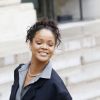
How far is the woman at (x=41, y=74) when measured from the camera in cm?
284

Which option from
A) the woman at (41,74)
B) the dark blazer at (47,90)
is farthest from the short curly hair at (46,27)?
the dark blazer at (47,90)

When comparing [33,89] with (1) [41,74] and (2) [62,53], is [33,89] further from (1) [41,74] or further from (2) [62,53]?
(2) [62,53]

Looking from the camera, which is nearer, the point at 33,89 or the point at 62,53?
the point at 33,89

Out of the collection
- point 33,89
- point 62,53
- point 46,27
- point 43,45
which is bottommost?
point 62,53

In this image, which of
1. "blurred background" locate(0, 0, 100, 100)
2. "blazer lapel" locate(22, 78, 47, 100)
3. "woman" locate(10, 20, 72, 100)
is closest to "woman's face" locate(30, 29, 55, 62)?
"woman" locate(10, 20, 72, 100)

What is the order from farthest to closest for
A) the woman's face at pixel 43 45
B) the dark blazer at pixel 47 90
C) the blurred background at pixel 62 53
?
1. the blurred background at pixel 62 53
2. the woman's face at pixel 43 45
3. the dark blazer at pixel 47 90

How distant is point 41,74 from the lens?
2904 millimetres

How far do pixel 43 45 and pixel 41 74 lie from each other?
0.21m

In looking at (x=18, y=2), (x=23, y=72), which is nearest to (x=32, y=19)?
(x=18, y=2)

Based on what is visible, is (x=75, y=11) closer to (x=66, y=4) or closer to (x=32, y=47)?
(x=66, y=4)

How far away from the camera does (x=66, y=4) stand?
9.45m

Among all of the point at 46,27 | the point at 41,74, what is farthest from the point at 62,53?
the point at 41,74

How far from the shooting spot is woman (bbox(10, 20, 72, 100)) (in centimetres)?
284

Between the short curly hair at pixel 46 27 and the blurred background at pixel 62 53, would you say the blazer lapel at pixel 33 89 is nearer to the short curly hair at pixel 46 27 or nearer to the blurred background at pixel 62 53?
the short curly hair at pixel 46 27
